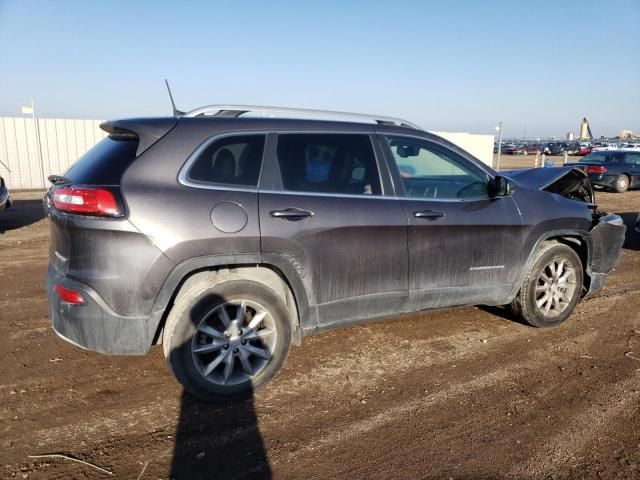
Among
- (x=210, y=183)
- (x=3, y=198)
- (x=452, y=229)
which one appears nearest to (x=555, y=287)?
(x=452, y=229)

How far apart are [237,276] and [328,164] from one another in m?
1.04

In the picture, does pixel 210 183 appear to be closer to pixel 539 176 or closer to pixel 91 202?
pixel 91 202

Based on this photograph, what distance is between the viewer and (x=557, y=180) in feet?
17.1

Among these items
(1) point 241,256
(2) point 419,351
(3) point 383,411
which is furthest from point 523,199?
(1) point 241,256

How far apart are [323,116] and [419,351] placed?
6.80 feet

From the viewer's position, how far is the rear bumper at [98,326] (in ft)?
10.0

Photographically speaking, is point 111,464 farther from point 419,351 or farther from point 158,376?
point 419,351

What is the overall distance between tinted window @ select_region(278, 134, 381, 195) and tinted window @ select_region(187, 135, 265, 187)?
182 millimetres

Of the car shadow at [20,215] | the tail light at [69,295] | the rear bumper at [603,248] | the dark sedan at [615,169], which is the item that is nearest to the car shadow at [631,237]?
the rear bumper at [603,248]

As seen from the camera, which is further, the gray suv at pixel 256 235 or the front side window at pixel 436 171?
the front side window at pixel 436 171

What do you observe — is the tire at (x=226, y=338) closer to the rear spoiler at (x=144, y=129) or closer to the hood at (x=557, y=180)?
the rear spoiler at (x=144, y=129)

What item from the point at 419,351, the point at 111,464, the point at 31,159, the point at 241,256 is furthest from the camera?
the point at 31,159

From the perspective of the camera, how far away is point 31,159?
663 inches

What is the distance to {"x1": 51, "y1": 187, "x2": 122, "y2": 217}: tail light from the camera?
2.99 m
